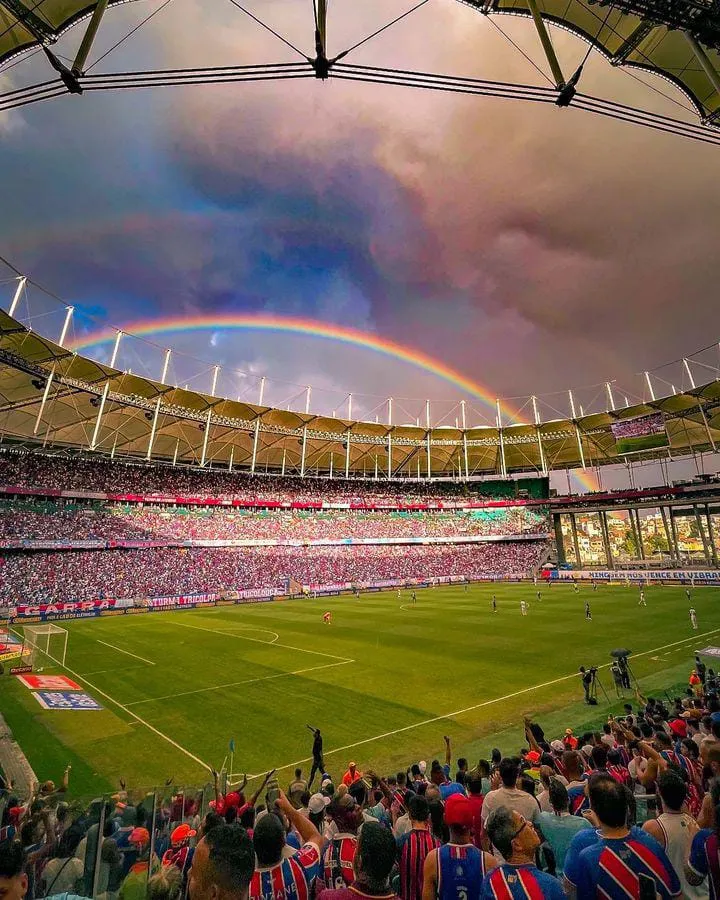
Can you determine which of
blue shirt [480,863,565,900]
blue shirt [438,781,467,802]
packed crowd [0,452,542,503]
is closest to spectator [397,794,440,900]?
blue shirt [480,863,565,900]

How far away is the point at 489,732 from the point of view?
43.5ft

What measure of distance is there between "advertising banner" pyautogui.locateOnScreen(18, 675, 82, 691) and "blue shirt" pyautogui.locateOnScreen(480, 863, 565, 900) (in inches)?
Result: 838

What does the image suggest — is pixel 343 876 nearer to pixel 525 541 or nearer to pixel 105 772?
pixel 105 772

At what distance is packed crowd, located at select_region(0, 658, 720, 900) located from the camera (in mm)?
2641

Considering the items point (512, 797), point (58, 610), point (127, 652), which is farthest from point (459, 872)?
point (58, 610)

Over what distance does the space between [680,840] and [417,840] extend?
2.00 m

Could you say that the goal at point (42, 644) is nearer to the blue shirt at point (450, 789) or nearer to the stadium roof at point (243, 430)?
the stadium roof at point (243, 430)

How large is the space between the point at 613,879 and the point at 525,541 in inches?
3131

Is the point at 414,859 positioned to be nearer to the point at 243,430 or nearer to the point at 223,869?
the point at 223,869

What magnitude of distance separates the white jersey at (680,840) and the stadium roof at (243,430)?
42219mm

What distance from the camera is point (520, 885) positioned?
268 centimetres

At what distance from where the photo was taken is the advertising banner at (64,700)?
16.7 metres

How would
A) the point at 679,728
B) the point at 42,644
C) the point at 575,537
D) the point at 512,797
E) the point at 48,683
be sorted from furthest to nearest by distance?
1. the point at 575,537
2. the point at 42,644
3. the point at 48,683
4. the point at 679,728
5. the point at 512,797

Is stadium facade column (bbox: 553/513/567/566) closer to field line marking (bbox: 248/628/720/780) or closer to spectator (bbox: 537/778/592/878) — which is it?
field line marking (bbox: 248/628/720/780)
